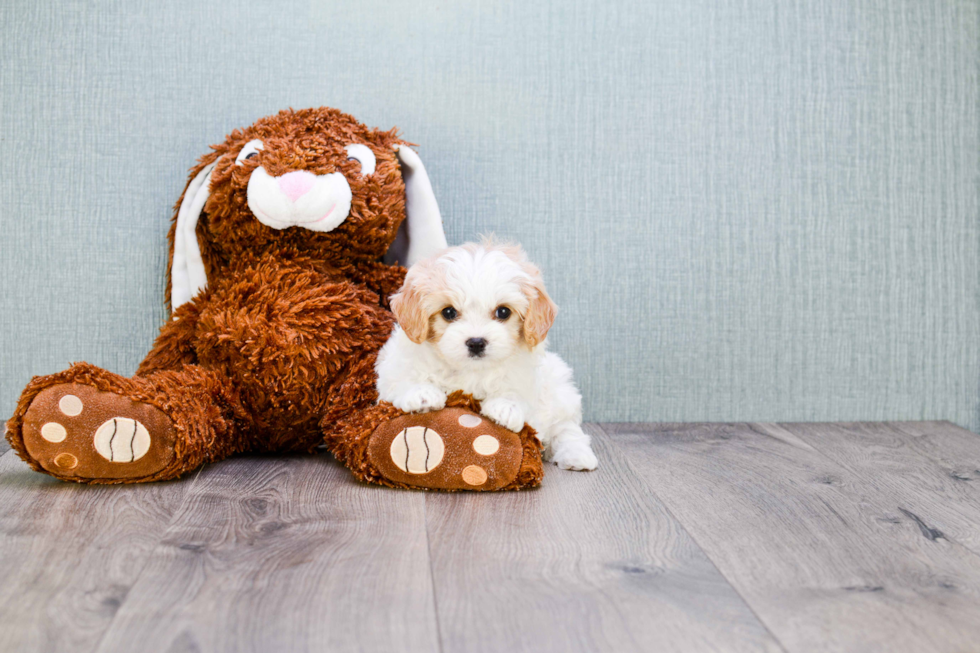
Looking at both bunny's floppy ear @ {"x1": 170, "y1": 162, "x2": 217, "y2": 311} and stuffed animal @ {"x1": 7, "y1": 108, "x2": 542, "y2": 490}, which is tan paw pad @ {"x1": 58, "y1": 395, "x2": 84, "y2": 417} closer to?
stuffed animal @ {"x1": 7, "y1": 108, "x2": 542, "y2": 490}

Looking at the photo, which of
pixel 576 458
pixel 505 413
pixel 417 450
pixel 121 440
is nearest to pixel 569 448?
pixel 576 458

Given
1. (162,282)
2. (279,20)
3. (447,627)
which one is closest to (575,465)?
(447,627)

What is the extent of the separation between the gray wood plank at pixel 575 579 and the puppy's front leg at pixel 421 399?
5.6 inches

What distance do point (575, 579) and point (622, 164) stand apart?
3.52ft

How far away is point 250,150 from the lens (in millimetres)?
1442

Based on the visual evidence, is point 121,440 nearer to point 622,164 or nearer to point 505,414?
point 505,414

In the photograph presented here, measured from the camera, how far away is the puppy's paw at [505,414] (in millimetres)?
1240

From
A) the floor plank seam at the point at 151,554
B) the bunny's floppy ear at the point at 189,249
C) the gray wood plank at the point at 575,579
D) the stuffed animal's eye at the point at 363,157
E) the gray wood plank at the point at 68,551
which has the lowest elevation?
the gray wood plank at the point at 575,579

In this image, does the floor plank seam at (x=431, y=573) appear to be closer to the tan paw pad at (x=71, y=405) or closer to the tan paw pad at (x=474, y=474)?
the tan paw pad at (x=474, y=474)

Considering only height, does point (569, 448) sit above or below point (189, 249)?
below

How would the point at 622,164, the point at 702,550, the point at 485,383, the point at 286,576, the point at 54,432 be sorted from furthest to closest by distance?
the point at 622,164 → the point at 485,383 → the point at 54,432 → the point at 702,550 → the point at 286,576

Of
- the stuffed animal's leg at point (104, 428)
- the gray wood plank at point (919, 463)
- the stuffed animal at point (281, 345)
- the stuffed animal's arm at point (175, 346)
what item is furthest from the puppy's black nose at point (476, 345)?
the gray wood plank at point (919, 463)

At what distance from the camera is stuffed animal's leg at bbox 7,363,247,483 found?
1.18 meters

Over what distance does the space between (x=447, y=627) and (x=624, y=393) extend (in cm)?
105
